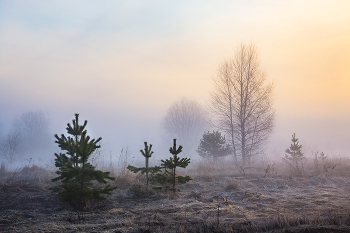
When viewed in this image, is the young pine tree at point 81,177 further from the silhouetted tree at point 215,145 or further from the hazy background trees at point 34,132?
the hazy background trees at point 34,132

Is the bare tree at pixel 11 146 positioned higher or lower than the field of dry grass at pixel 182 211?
higher

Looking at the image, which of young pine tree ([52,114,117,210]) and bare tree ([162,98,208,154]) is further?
bare tree ([162,98,208,154])

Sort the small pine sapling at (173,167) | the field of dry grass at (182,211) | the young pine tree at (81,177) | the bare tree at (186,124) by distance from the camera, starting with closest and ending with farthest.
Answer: the field of dry grass at (182,211) < the young pine tree at (81,177) < the small pine sapling at (173,167) < the bare tree at (186,124)

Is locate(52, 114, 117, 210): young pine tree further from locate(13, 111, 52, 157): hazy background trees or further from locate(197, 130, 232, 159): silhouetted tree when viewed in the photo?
locate(13, 111, 52, 157): hazy background trees

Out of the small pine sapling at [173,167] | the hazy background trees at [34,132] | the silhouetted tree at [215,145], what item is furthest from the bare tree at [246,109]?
the hazy background trees at [34,132]

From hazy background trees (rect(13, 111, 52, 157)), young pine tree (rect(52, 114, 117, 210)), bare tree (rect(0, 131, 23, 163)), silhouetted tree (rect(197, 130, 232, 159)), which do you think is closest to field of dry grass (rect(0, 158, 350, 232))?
young pine tree (rect(52, 114, 117, 210))

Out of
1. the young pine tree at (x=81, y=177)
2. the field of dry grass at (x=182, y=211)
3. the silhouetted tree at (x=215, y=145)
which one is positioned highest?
the silhouetted tree at (x=215, y=145)

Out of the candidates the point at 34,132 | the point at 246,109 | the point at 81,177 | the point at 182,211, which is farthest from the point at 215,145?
the point at 34,132

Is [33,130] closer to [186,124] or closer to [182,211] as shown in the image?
[186,124]

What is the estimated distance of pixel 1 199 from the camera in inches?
305

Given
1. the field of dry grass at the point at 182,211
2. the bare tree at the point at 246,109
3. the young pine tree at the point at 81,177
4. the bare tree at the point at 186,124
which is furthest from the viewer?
the bare tree at the point at 186,124

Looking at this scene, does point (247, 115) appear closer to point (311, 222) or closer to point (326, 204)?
point (326, 204)

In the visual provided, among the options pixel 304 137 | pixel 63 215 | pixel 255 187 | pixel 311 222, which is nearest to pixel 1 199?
pixel 63 215

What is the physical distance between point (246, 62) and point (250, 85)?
2125 mm
